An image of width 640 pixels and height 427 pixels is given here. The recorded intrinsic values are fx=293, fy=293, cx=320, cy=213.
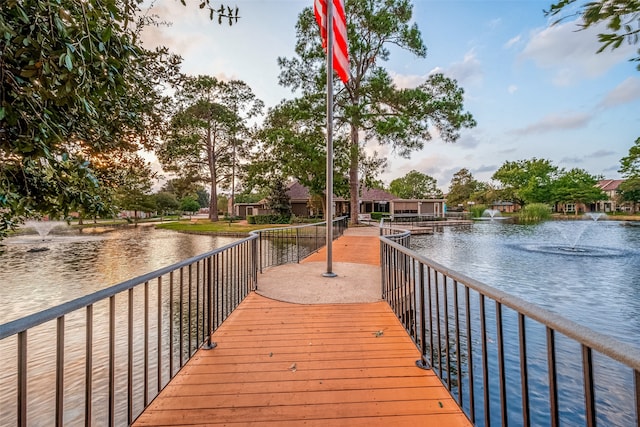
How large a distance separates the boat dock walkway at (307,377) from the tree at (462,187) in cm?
5453

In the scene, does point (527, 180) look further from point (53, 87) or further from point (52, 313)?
point (52, 313)

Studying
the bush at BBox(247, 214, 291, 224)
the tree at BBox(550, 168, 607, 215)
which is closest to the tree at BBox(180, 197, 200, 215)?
the bush at BBox(247, 214, 291, 224)

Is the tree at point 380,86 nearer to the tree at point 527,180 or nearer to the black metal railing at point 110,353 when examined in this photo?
the black metal railing at point 110,353

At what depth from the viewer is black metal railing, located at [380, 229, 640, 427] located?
0.94 meters

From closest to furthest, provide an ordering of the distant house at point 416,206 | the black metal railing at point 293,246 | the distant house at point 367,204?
the black metal railing at point 293,246, the distant house at point 367,204, the distant house at point 416,206

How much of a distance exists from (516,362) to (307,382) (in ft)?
9.54

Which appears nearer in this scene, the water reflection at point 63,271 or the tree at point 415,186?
the water reflection at point 63,271

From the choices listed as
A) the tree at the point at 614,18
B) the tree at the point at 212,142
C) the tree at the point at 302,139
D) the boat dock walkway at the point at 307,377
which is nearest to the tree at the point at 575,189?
the tree at the point at 302,139

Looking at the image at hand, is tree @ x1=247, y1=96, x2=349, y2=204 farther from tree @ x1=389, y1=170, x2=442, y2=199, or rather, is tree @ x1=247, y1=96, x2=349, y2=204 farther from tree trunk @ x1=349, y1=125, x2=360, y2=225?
tree @ x1=389, y1=170, x2=442, y2=199

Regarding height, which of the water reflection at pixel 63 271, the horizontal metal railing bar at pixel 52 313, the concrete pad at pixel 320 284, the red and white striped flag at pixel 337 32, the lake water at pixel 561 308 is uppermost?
the red and white striped flag at pixel 337 32

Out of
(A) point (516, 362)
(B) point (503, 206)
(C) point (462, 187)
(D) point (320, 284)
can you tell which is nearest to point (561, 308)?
(A) point (516, 362)

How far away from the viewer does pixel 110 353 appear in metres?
1.52

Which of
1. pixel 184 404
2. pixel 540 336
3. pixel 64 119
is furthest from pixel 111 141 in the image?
pixel 540 336

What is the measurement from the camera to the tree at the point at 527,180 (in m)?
41.4
